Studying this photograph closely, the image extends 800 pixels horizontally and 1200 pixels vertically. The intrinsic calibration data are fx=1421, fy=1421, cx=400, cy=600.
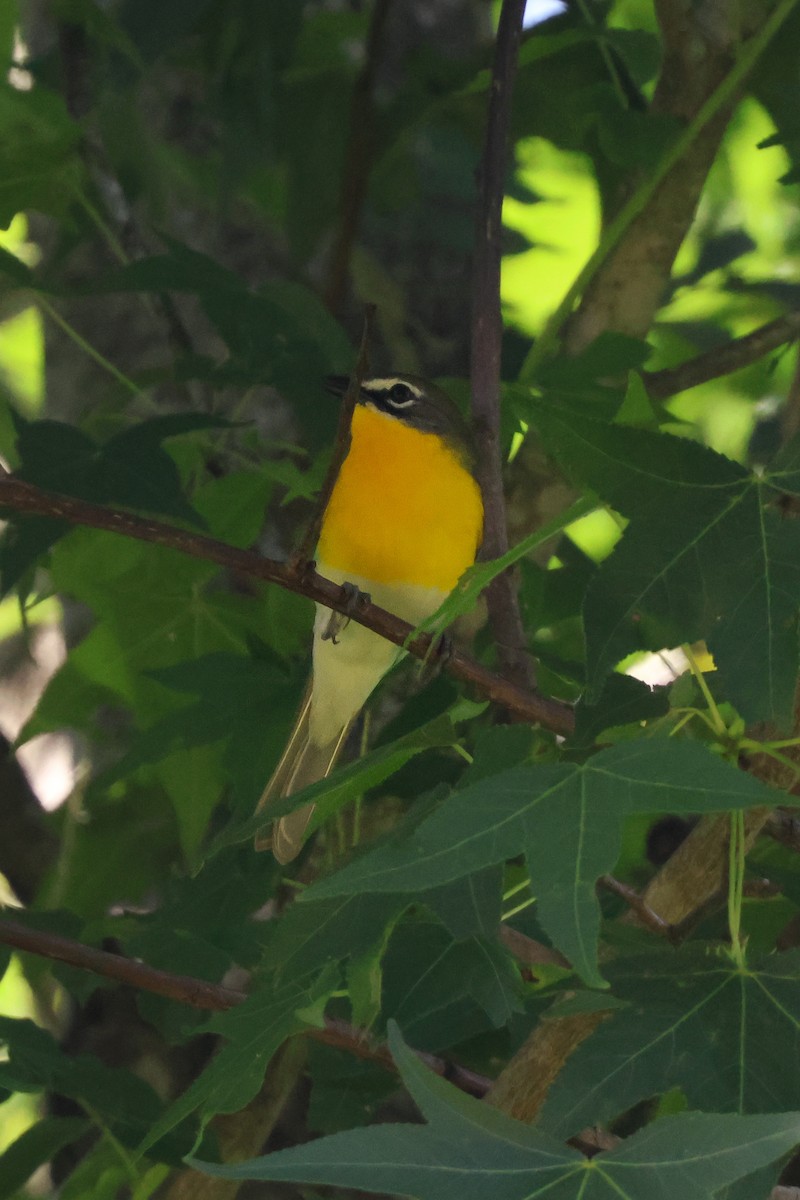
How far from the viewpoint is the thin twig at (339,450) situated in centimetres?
142

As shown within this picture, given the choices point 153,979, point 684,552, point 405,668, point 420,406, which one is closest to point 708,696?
point 684,552

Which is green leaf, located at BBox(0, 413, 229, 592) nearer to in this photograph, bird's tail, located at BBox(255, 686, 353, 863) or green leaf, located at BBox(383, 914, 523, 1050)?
bird's tail, located at BBox(255, 686, 353, 863)

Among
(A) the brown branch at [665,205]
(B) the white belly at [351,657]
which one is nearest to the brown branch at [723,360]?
(A) the brown branch at [665,205]

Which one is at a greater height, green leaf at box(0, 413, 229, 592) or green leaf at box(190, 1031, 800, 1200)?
green leaf at box(0, 413, 229, 592)

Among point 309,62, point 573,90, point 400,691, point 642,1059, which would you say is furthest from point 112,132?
point 642,1059

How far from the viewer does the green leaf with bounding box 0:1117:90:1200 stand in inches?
104

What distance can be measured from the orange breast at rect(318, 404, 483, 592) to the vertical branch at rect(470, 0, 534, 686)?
0.59 meters

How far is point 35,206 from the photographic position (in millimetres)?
2969

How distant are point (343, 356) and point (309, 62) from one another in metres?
0.98

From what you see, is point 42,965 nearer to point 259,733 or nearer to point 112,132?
point 259,733

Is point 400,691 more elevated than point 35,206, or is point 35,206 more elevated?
point 35,206

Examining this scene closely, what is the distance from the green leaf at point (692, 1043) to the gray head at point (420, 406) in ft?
6.06

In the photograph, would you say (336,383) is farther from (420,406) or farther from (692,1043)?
(692,1043)


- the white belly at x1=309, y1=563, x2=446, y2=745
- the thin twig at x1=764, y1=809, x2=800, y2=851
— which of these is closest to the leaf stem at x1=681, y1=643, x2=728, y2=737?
the thin twig at x1=764, y1=809, x2=800, y2=851
